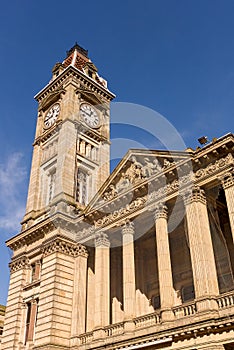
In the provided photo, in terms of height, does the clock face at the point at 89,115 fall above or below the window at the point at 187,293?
above

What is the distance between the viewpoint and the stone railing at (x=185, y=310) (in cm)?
2323

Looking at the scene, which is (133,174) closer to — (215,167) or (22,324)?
(215,167)

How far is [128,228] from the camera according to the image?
30312mm

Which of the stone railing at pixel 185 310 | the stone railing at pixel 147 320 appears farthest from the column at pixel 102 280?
the stone railing at pixel 185 310

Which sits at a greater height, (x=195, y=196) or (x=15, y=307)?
(x=195, y=196)

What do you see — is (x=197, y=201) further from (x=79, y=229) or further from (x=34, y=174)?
(x=34, y=174)

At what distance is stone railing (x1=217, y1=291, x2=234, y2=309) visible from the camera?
71.6ft

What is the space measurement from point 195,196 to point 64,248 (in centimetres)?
1256

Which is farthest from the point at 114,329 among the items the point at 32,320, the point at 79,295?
the point at 32,320

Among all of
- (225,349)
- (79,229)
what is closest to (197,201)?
(225,349)

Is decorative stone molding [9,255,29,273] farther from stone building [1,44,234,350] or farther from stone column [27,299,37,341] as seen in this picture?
stone column [27,299,37,341]

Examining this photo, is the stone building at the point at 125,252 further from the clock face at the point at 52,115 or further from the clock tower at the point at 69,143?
the clock face at the point at 52,115

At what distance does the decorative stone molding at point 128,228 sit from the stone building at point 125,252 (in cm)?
11

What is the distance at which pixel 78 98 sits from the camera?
148ft
